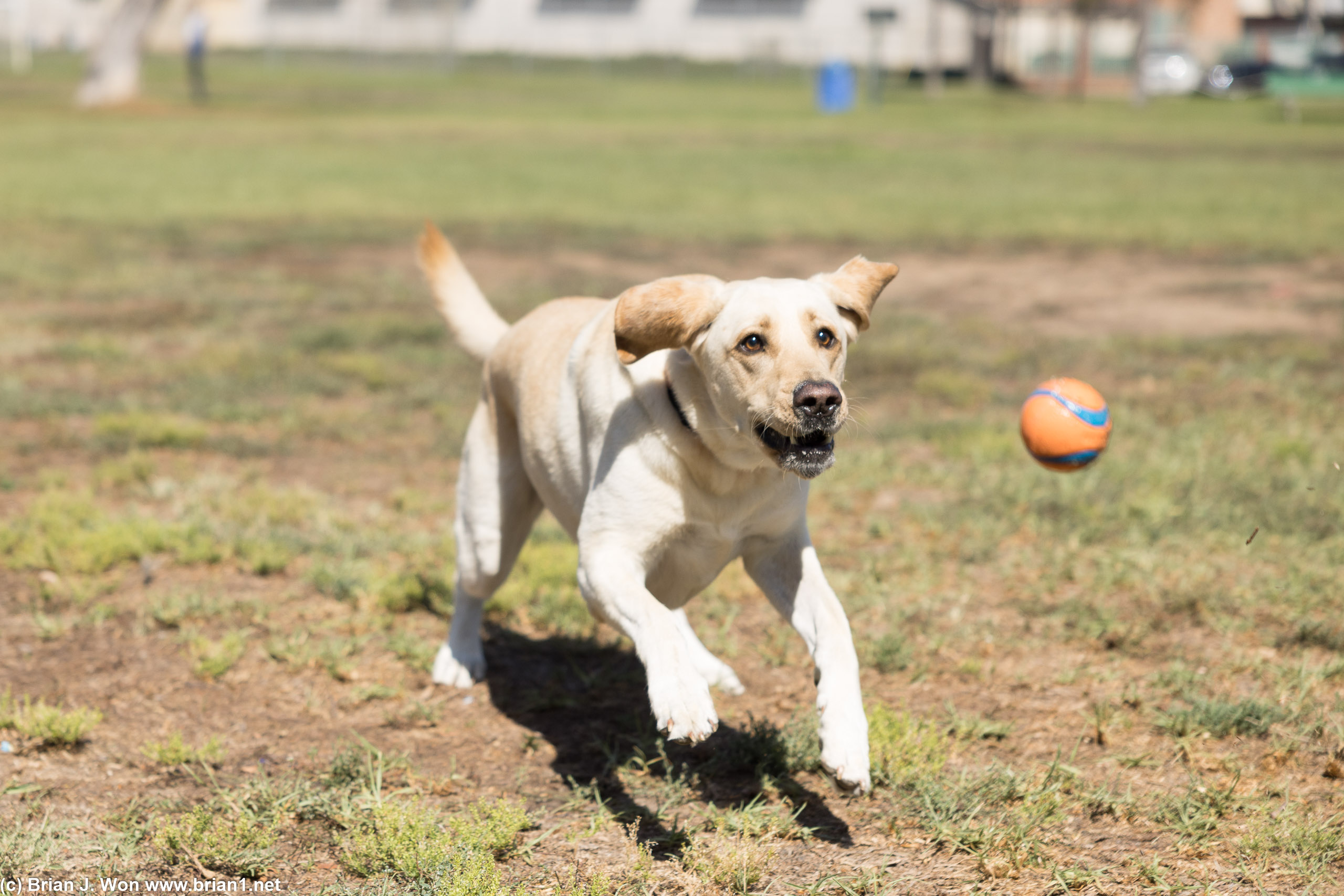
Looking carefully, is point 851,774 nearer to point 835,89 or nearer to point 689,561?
point 689,561

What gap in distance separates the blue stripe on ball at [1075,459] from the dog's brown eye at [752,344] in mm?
1826

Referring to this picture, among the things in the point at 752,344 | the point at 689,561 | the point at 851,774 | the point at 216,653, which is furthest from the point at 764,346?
the point at 216,653

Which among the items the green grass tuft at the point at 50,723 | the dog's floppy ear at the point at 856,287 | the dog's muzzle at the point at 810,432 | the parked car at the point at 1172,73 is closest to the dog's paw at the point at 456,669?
the green grass tuft at the point at 50,723

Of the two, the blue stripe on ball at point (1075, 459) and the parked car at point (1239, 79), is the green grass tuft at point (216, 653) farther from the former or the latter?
the parked car at point (1239, 79)

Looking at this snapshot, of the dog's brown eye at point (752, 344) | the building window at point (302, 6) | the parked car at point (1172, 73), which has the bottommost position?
the parked car at point (1172, 73)

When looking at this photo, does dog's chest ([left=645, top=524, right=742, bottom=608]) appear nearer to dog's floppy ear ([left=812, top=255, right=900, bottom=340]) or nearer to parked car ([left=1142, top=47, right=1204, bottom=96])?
dog's floppy ear ([left=812, top=255, right=900, bottom=340])

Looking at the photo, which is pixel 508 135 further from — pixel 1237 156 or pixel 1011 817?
pixel 1011 817

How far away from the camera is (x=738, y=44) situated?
6675 cm

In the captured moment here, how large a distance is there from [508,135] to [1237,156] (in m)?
15.5

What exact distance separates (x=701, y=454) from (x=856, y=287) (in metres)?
0.75

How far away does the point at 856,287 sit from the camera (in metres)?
4.03

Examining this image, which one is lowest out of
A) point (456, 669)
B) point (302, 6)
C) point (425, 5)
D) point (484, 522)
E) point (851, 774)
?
point (456, 669)

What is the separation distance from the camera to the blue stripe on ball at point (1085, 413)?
4945mm

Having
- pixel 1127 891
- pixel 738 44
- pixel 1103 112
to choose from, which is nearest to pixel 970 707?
pixel 1127 891
